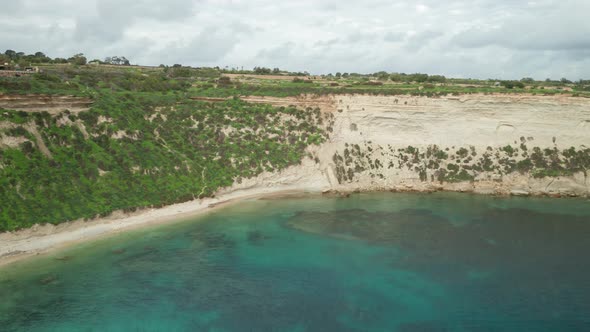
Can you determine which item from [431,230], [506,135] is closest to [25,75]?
[431,230]

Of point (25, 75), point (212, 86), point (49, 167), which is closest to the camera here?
point (49, 167)

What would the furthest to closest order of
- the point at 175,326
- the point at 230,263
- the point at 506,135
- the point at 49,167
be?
1. the point at 506,135
2. the point at 49,167
3. the point at 230,263
4. the point at 175,326

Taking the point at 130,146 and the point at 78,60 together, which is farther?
the point at 78,60

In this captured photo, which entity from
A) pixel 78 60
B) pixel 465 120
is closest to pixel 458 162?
pixel 465 120

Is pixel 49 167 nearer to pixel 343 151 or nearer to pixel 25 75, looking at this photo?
pixel 25 75

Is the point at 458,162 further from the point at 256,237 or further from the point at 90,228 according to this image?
the point at 90,228

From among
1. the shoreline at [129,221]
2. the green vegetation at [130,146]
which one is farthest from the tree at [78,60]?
the shoreline at [129,221]

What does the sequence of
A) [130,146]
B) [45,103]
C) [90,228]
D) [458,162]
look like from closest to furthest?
1. [90,228]
2. [45,103]
3. [130,146]
4. [458,162]

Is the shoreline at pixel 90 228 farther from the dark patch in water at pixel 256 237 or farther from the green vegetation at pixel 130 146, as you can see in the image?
the dark patch in water at pixel 256 237
